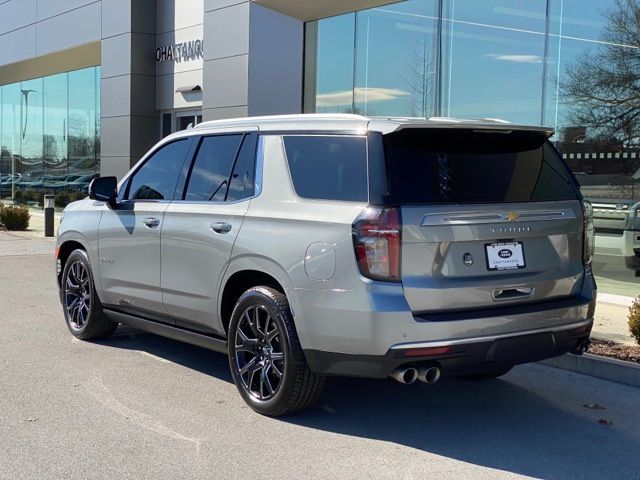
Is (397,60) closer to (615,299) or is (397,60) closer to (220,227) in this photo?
(615,299)

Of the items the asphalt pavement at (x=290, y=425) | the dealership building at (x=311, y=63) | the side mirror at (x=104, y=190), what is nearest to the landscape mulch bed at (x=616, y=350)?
the asphalt pavement at (x=290, y=425)

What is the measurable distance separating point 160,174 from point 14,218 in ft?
47.8

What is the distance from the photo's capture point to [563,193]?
16.5 feet

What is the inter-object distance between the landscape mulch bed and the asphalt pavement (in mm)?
449

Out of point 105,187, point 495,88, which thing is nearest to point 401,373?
point 105,187

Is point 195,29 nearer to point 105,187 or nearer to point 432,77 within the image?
point 432,77

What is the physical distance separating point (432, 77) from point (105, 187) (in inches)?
281

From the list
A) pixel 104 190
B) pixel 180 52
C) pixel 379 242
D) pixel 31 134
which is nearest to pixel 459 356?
pixel 379 242

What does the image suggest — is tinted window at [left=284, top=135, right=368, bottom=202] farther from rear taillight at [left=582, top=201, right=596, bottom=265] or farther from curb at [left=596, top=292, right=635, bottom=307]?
curb at [left=596, top=292, right=635, bottom=307]

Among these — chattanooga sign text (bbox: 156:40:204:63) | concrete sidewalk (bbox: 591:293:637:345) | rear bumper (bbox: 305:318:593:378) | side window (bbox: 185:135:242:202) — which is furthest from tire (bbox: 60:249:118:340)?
chattanooga sign text (bbox: 156:40:204:63)

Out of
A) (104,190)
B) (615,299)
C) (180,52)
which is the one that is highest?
(180,52)

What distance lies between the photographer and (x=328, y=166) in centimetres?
477

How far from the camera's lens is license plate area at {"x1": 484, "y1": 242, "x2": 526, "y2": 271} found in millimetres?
4512

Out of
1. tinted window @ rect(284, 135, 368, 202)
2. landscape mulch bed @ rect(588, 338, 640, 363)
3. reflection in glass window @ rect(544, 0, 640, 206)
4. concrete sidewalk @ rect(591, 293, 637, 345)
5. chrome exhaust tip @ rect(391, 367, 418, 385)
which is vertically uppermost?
reflection in glass window @ rect(544, 0, 640, 206)
